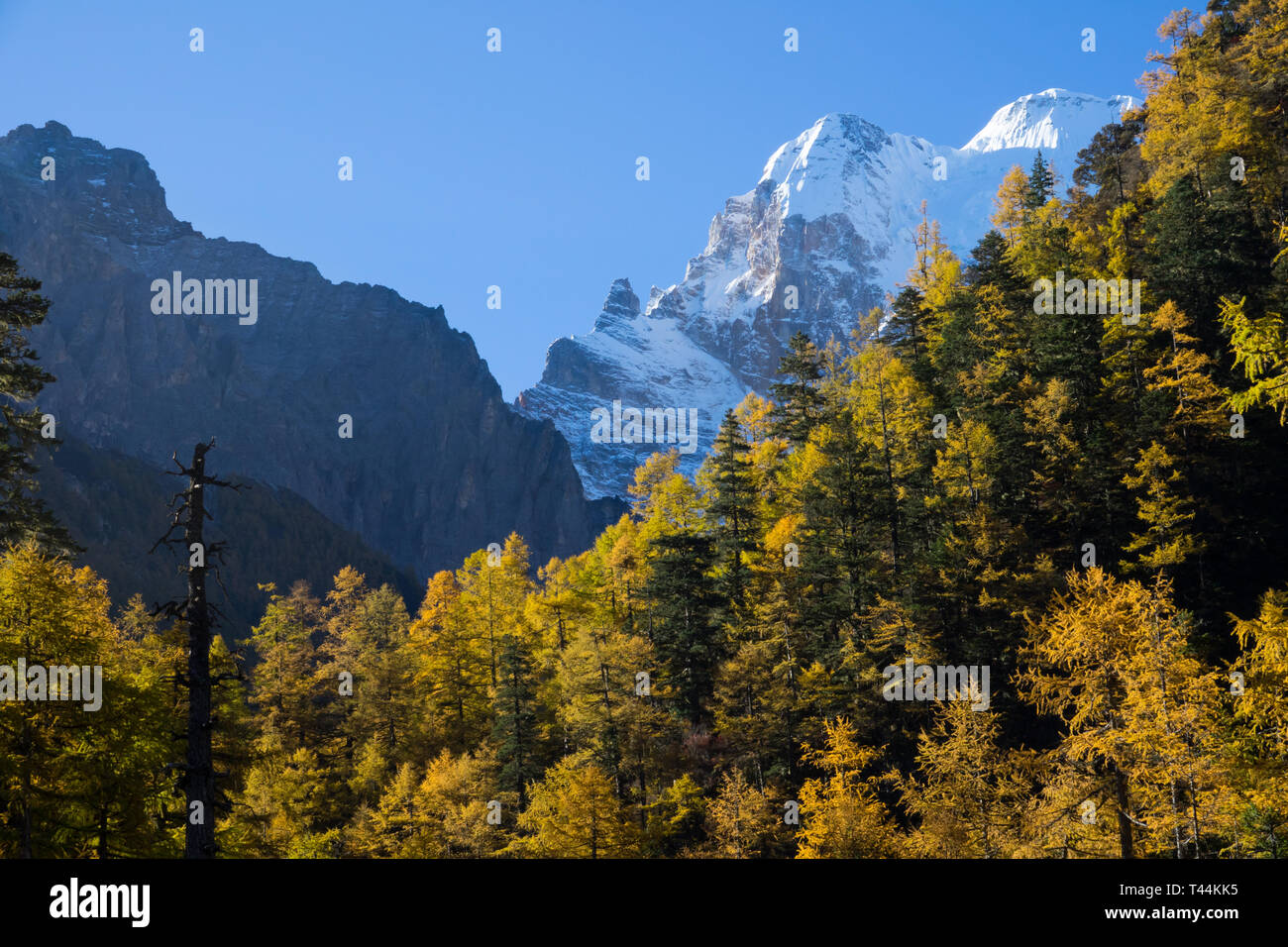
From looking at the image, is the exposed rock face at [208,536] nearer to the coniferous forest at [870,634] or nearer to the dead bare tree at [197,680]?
the coniferous forest at [870,634]

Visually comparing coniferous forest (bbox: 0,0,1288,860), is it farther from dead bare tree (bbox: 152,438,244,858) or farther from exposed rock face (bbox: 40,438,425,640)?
exposed rock face (bbox: 40,438,425,640)

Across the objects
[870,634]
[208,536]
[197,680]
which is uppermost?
[208,536]

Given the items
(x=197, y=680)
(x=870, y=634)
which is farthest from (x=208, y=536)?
(x=197, y=680)

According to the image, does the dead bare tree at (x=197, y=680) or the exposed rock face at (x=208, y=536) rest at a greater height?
the exposed rock face at (x=208, y=536)

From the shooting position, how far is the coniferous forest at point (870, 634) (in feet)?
67.8

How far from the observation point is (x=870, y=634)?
4041 cm

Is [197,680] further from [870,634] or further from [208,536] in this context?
[208,536]

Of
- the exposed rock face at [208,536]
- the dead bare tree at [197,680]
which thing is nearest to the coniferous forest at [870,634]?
the dead bare tree at [197,680]

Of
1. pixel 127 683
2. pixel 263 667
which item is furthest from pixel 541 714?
pixel 127 683

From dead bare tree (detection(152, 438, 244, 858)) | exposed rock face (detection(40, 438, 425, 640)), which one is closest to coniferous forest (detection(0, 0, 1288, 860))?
dead bare tree (detection(152, 438, 244, 858))

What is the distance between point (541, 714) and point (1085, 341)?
34863 millimetres

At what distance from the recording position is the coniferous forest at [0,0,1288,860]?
20672 millimetres

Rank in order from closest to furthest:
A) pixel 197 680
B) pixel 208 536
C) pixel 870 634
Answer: pixel 197 680, pixel 870 634, pixel 208 536
